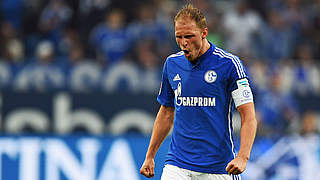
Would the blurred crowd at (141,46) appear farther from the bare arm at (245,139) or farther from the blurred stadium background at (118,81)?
the bare arm at (245,139)

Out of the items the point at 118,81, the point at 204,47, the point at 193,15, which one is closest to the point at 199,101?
the point at 204,47

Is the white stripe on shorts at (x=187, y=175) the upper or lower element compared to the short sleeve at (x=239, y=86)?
lower

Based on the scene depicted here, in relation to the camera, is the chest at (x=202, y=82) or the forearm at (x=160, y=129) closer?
the chest at (x=202, y=82)

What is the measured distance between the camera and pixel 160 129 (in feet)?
18.6

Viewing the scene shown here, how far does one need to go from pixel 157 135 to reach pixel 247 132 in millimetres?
853

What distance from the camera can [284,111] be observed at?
1217 centimetres

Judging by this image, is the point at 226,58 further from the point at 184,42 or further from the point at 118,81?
the point at 118,81

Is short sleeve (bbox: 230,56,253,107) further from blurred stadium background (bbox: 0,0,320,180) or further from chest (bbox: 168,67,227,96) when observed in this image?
blurred stadium background (bbox: 0,0,320,180)

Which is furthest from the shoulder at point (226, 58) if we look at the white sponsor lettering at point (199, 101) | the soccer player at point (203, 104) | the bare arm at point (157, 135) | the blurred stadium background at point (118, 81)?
the blurred stadium background at point (118, 81)

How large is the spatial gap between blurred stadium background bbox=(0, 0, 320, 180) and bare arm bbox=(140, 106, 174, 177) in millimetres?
4196

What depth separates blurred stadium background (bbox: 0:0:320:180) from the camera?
9.82 metres

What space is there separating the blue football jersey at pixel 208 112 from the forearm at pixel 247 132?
0.67ft

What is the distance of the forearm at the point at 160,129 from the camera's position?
563 cm

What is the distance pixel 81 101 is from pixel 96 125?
474mm
